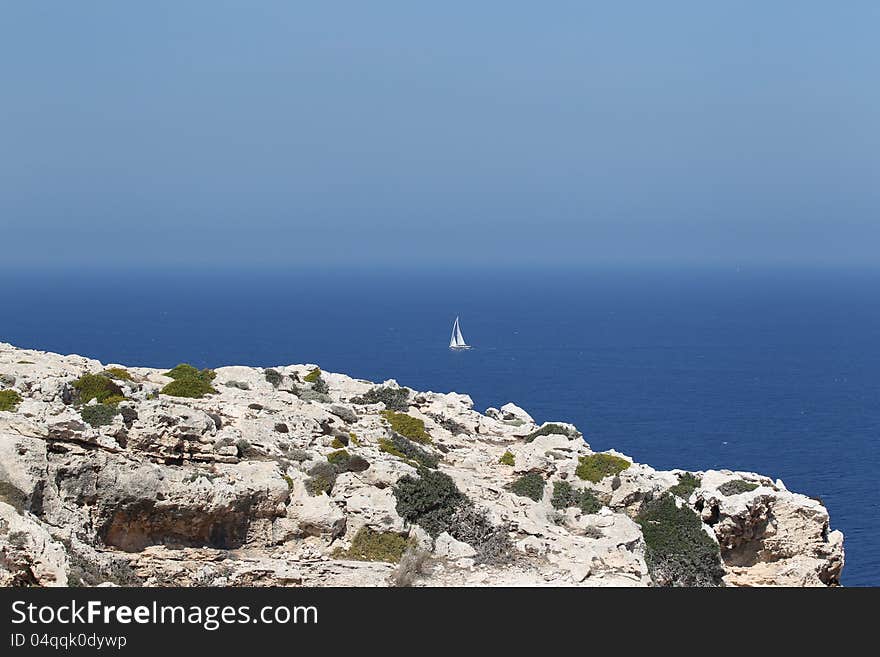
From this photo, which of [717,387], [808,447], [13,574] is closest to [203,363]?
[717,387]

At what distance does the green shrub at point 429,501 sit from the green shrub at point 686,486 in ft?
32.3

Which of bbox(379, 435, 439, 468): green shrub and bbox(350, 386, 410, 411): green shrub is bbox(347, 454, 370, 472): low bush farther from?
bbox(350, 386, 410, 411): green shrub

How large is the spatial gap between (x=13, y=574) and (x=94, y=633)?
3.71 meters

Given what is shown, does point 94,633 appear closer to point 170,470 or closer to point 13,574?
point 13,574

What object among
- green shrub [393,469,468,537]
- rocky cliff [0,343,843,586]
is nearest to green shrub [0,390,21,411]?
rocky cliff [0,343,843,586]

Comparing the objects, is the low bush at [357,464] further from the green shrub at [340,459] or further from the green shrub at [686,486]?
the green shrub at [686,486]

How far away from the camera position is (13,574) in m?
18.4

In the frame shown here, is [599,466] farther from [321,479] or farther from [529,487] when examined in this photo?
[321,479]

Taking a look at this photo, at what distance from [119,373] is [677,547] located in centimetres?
2100

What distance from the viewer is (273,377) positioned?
132 ft

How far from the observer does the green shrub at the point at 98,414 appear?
26.0 meters

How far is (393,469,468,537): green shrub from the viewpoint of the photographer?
2506cm

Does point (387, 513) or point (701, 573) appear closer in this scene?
point (387, 513)

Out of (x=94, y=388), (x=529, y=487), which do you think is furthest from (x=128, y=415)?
(x=529, y=487)
